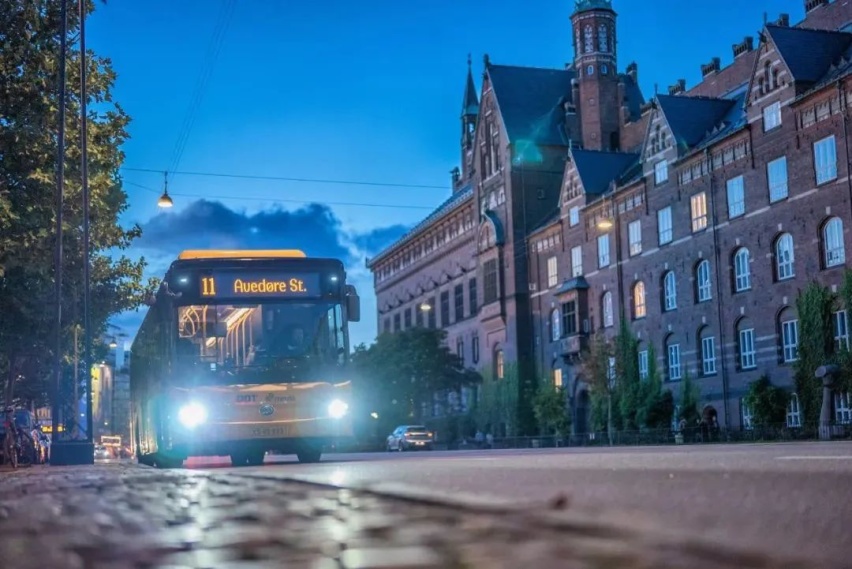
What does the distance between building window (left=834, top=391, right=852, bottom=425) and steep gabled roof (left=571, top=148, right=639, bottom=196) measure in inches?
874

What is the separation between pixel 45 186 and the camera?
86.8 ft

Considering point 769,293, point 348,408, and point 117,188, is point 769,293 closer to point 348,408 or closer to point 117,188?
point 117,188

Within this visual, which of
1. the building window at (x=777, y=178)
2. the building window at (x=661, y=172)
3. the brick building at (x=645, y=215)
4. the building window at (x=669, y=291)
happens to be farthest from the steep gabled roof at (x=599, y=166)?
the building window at (x=777, y=178)

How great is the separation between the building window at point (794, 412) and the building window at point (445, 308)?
40.9 meters

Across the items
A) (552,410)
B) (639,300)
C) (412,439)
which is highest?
(639,300)

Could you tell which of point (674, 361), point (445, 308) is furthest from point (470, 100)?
point (674, 361)

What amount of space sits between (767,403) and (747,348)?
11.0 feet

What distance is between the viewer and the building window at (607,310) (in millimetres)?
58438

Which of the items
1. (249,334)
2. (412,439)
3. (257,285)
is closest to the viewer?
(249,334)

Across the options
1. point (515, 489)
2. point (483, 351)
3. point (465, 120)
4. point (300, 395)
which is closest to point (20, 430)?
point (300, 395)

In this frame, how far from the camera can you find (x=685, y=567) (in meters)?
2.19

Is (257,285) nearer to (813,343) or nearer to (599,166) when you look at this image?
(813,343)

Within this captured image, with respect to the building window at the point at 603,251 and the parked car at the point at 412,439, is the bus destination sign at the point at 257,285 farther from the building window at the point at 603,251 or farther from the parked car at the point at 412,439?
the parked car at the point at 412,439

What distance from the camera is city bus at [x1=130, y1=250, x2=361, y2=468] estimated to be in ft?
63.8
